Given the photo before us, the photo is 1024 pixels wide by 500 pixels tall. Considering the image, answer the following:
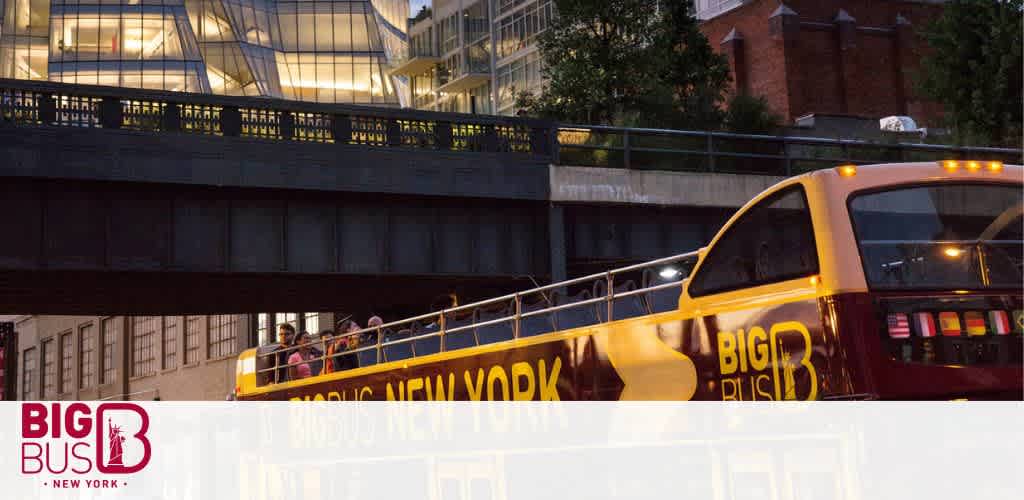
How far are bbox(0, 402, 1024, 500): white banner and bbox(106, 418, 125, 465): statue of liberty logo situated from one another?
0.01m

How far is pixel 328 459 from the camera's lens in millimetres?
14594

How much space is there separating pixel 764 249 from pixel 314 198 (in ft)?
84.1

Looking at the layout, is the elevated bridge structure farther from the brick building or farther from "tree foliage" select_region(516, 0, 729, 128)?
the brick building

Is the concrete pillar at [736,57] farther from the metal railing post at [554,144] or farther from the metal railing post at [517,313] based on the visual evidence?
the metal railing post at [517,313]

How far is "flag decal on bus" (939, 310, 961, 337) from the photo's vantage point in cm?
938

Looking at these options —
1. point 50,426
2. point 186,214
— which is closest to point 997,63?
point 186,214

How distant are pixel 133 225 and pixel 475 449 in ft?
71.7

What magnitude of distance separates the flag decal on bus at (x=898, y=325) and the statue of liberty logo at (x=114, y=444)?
5839mm

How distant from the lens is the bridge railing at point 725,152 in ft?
127

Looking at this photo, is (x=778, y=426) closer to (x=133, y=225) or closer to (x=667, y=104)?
(x=133, y=225)

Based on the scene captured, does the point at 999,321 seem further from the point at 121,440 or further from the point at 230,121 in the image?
the point at 230,121

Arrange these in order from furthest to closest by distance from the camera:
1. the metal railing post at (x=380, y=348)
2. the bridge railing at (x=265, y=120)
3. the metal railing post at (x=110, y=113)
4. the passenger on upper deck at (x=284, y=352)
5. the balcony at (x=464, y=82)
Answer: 1. the balcony at (x=464, y=82)
2. the metal railing post at (x=110, y=113)
3. the bridge railing at (x=265, y=120)
4. the passenger on upper deck at (x=284, y=352)
5. the metal railing post at (x=380, y=348)

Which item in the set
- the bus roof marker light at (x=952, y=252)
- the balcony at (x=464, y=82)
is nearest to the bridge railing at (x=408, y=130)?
the bus roof marker light at (x=952, y=252)

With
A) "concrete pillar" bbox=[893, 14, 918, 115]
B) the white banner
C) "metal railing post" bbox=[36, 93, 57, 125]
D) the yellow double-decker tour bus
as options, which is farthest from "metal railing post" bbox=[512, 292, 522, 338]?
"concrete pillar" bbox=[893, 14, 918, 115]
